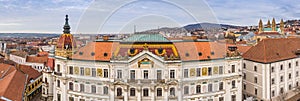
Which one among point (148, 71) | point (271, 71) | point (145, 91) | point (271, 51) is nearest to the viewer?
point (148, 71)

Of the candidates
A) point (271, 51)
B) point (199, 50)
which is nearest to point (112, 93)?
point (199, 50)

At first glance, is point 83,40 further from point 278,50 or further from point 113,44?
point 278,50

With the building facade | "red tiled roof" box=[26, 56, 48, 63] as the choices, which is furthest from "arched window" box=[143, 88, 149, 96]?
"red tiled roof" box=[26, 56, 48, 63]

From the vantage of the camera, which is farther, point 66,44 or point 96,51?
point 66,44

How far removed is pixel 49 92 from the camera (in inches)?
1542

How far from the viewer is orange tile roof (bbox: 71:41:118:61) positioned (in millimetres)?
31453

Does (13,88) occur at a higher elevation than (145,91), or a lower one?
higher

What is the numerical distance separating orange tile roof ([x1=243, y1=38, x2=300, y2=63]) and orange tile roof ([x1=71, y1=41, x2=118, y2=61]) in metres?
17.9

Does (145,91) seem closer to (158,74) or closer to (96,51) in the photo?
(158,74)

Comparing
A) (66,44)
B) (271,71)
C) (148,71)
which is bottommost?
(271,71)

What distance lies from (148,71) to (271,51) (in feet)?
56.8

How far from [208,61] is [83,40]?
15.1 meters

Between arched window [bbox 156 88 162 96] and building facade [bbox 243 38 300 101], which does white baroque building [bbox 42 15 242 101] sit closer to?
arched window [bbox 156 88 162 96]

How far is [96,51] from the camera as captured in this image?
32.1 meters
